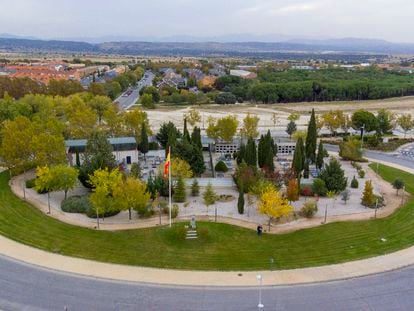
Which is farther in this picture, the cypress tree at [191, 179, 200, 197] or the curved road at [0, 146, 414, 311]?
the cypress tree at [191, 179, 200, 197]

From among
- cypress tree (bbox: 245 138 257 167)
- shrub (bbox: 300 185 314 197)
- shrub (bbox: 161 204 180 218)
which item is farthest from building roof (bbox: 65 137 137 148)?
shrub (bbox: 300 185 314 197)

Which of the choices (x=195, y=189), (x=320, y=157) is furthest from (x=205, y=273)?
(x=320, y=157)

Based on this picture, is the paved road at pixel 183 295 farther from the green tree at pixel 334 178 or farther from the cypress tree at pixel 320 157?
the cypress tree at pixel 320 157

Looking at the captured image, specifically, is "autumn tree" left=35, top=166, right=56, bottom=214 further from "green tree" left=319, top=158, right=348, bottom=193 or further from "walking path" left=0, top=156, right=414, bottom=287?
"green tree" left=319, top=158, right=348, bottom=193

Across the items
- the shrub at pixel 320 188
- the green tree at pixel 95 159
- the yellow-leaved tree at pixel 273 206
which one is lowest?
the shrub at pixel 320 188

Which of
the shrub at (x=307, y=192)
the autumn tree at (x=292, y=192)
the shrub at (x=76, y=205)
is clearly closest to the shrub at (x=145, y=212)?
the shrub at (x=76, y=205)
